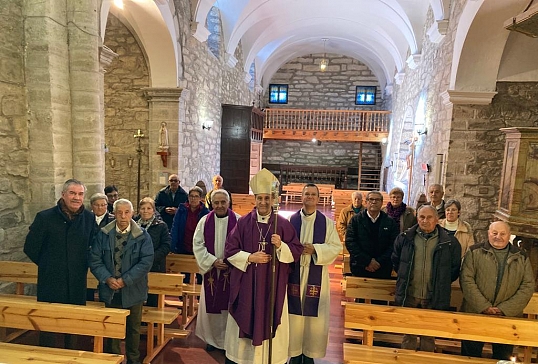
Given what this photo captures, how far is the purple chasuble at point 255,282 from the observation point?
2.84m

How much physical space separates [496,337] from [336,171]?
16.4 meters

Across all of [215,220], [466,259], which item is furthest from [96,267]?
[466,259]

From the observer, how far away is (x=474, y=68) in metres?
5.99

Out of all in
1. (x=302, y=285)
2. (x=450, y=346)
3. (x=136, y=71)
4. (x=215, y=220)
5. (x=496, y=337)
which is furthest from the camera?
(x=136, y=71)

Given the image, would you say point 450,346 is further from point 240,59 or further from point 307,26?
point 307,26

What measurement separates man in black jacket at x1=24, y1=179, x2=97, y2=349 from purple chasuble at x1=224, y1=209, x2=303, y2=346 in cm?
126

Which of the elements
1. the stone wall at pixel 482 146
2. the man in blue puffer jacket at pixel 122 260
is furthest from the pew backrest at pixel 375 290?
the stone wall at pixel 482 146

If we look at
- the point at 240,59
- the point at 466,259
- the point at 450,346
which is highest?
the point at 240,59

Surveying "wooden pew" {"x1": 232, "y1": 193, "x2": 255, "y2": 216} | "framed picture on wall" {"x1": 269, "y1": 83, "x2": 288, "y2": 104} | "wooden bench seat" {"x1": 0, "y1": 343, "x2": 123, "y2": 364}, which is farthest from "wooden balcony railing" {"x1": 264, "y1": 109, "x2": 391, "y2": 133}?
"wooden bench seat" {"x1": 0, "y1": 343, "x2": 123, "y2": 364}

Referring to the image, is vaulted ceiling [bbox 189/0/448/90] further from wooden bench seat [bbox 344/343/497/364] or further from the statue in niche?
wooden bench seat [bbox 344/343/497/364]

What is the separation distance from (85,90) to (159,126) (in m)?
3.51

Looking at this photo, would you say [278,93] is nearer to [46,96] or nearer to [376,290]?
[46,96]

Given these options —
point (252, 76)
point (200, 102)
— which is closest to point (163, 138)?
point (200, 102)

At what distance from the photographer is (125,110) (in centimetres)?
763
